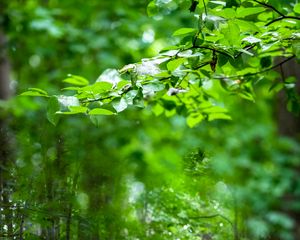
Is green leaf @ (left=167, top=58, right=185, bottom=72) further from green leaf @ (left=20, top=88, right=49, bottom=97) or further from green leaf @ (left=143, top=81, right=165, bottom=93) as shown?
green leaf @ (left=20, top=88, right=49, bottom=97)

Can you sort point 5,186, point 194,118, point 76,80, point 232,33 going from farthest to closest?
point 194,118
point 76,80
point 5,186
point 232,33

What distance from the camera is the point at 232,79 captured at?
5.40 ft

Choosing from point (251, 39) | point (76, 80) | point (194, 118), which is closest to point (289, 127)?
point (194, 118)

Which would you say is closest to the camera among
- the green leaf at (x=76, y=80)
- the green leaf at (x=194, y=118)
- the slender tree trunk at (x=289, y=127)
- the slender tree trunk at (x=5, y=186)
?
the slender tree trunk at (x=5, y=186)

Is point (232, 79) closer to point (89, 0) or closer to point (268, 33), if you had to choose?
point (268, 33)

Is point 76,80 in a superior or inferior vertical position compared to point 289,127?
inferior

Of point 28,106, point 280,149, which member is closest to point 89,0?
point 28,106

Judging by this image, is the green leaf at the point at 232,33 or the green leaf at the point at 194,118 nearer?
the green leaf at the point at 232,33

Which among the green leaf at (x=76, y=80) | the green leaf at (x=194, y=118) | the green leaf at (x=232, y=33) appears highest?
the green leaf at (x=76, y=80)

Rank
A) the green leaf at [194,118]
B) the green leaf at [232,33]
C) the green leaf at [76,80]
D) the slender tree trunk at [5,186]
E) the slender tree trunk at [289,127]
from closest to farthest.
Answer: the green leaf at [232,33], the slender tree trunk at [5,186], the green leaf at [76,80], the green leaf at [194,118], the slender tree trunk at [289,127]

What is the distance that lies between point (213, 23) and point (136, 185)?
2.01ft

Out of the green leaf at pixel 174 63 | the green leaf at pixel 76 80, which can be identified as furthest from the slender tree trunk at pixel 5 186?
the green leaf at pixel 174 63

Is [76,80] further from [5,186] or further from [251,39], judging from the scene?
[251,39]

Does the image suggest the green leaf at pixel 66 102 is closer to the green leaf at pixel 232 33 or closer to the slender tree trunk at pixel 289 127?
the green leaf at pixel 232 33
